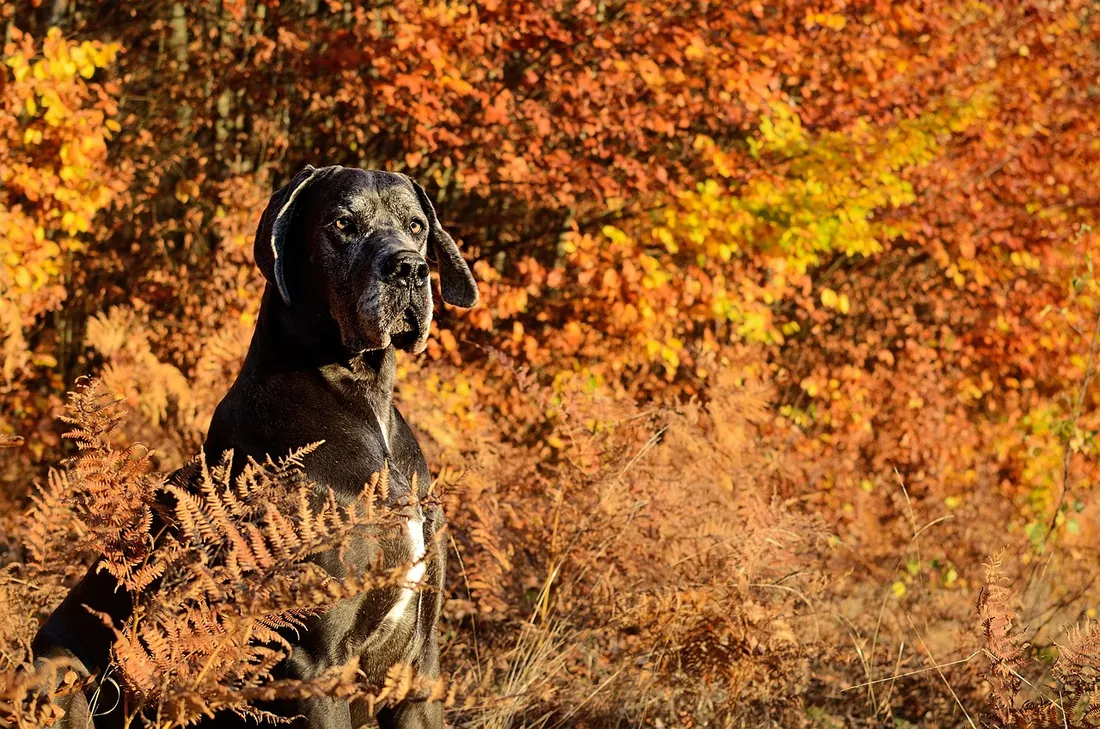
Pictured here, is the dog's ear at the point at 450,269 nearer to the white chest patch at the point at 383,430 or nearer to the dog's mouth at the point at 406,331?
the dog's mouth at the point at 406,331

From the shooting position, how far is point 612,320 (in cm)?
774

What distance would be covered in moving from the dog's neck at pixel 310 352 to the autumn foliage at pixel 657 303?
3.37ft

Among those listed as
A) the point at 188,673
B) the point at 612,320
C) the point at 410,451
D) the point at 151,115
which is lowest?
the point at 612,320

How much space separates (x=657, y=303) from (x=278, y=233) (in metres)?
4.46

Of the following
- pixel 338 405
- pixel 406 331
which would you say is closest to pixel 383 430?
pixel 338 405

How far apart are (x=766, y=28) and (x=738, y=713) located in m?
4.85

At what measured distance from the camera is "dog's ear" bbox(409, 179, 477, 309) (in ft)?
12.1

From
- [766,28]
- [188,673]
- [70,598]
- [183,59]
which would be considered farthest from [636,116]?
[188,673]

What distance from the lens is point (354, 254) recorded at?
333 centimetres

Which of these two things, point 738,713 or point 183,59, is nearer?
point 738,713

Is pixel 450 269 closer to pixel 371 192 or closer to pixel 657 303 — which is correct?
pixel 371 192

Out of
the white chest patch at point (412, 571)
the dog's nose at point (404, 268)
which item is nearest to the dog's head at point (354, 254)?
the dog's nose at point (404, 268)

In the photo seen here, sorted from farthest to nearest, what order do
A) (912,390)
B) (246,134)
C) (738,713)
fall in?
(912,390)
(246,134)
(738,713)

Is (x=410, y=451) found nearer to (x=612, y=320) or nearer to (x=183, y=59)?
(x=612, y=320)
